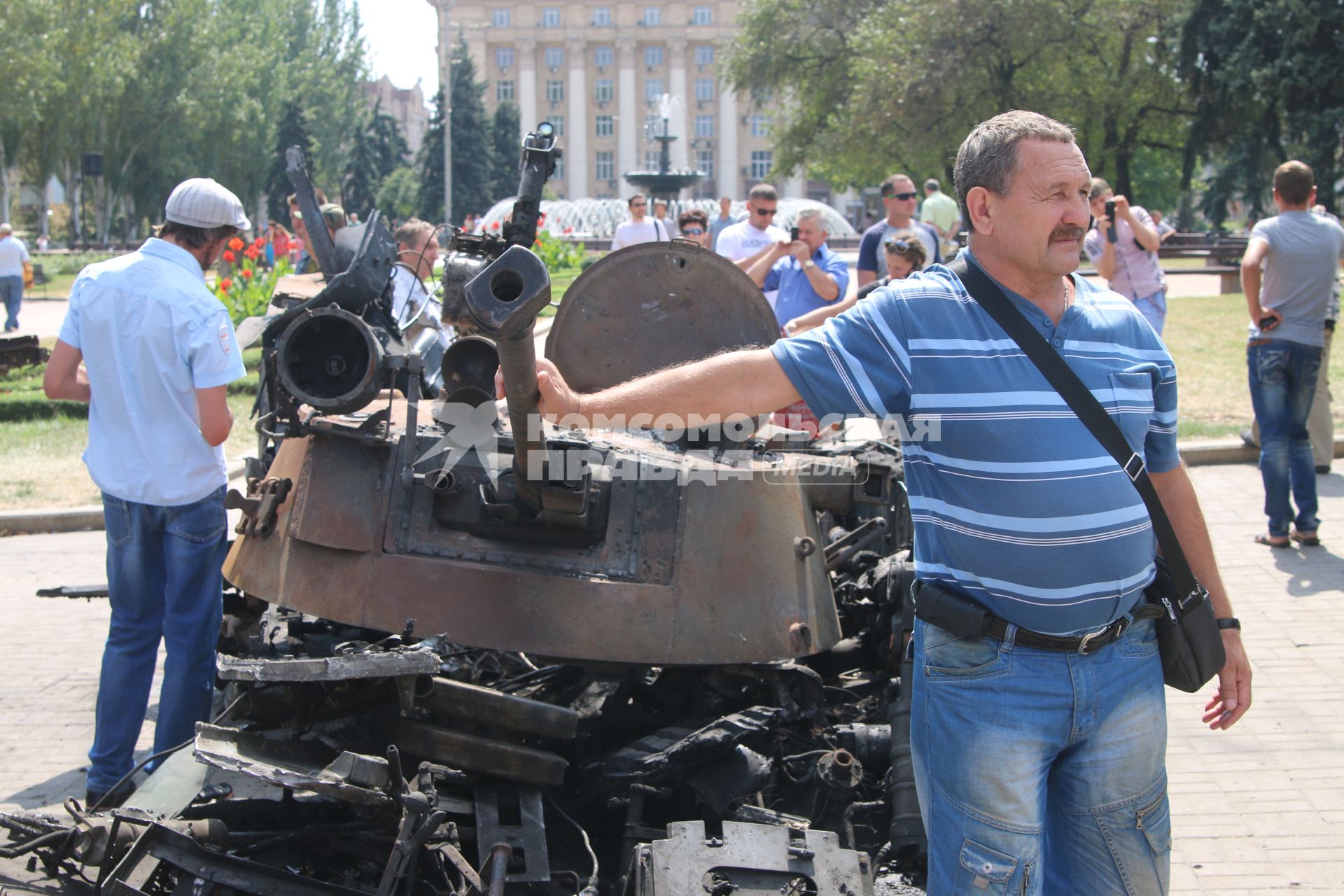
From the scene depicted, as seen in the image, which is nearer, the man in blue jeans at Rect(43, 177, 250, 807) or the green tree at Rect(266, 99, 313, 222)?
the man in blue jeans at Rect(43, 177, 250, 807)

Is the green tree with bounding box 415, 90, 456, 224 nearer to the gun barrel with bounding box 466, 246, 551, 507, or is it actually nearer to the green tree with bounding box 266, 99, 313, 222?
the green tree with bounding box 266, 99, 313, 222

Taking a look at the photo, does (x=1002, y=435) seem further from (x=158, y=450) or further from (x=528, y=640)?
(x=158, y=450)

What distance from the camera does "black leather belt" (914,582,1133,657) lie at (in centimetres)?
268

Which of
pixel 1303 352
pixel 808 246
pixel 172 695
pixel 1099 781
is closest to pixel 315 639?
pixel 172 695

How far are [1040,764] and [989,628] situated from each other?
286mm

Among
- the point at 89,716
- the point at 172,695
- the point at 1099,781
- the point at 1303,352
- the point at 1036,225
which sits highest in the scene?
the point at 1036,225

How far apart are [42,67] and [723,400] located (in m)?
50.7

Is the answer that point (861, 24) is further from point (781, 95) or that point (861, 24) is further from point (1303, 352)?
point (1303, 352)

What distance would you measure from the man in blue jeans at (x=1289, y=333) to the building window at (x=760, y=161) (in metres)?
96.4

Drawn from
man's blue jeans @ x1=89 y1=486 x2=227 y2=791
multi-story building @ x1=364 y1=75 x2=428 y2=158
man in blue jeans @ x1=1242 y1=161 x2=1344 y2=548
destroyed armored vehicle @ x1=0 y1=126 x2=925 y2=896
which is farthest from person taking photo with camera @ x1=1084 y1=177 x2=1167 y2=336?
multi-story building @ x1=364 y1=75 x2=428 y2=158

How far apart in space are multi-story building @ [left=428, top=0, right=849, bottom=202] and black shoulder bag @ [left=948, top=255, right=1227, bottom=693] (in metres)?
97.5

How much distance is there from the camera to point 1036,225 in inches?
107

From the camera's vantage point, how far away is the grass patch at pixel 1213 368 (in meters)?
11.4

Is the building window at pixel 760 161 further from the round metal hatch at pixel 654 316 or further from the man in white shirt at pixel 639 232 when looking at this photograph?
the round metal hatch at pixel 654 316
